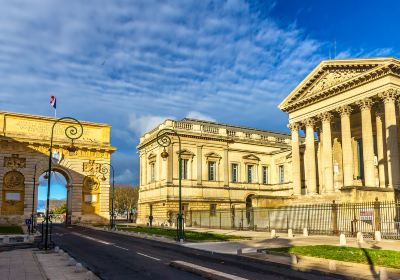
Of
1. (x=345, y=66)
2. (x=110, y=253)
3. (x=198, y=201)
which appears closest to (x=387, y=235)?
(x=110, y=253)

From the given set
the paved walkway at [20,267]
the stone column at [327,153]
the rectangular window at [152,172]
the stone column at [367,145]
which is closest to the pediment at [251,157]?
the rectangular window at [152,172]

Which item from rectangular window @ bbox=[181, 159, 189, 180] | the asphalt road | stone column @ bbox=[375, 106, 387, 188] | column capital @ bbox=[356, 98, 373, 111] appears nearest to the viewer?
the asphalt road

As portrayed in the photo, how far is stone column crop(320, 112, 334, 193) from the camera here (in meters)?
43.2

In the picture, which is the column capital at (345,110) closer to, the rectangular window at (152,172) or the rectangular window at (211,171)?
the rectangular window at (211,171)

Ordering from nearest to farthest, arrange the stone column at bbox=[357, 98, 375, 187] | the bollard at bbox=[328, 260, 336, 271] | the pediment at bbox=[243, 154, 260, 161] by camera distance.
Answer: the bollard at bbox=[328, 260, 336, 271]
the stone column at bbox=[357, 98, 375, 187]
the pediment at bbox=[243, 154, 260, 161]

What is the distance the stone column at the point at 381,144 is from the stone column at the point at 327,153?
15.4 ft

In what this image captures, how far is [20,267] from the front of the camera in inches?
591

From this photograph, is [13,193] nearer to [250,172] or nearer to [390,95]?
[250,172]

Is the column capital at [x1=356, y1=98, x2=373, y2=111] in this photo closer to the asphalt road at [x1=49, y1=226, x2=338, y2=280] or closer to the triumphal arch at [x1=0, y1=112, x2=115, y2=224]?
the asphalt road at [x1=49, y1=226, x2=338, y2=280]

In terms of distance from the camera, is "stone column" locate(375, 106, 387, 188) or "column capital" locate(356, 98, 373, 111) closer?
"column capital" locate(356, 98, 373, 111)

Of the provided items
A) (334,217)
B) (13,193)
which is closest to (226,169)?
(13,193)

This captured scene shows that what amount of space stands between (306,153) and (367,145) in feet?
30.8

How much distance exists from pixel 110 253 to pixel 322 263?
34.0 feet

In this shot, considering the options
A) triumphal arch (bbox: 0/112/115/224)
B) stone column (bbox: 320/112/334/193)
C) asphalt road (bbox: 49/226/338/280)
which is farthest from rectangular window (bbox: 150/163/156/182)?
asphalt road (bbox: 49/226/338/280)
